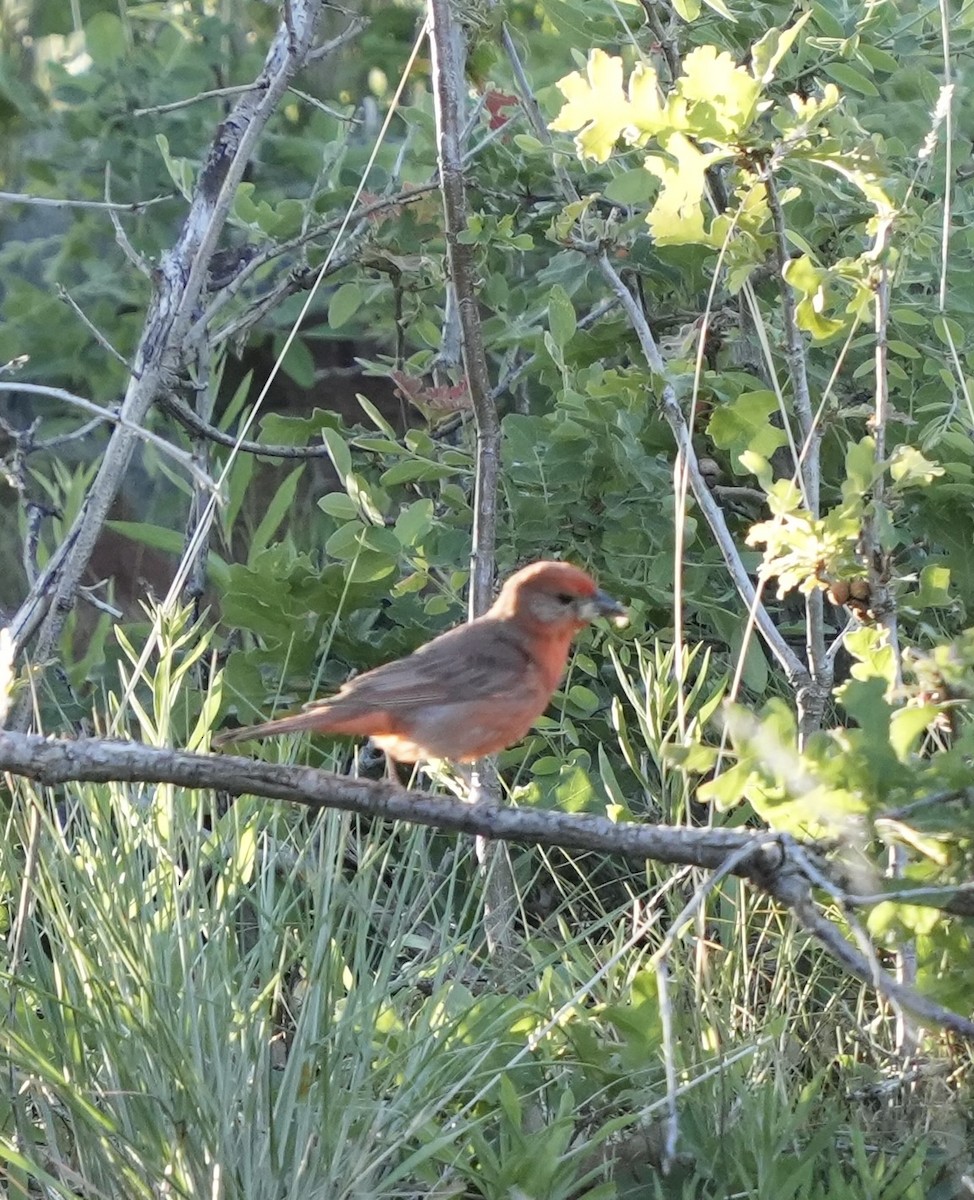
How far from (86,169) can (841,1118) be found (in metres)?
4.05

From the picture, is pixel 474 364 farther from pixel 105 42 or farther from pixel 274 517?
pixel 105 42

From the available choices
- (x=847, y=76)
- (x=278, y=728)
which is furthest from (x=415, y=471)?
(x=847, y=76)

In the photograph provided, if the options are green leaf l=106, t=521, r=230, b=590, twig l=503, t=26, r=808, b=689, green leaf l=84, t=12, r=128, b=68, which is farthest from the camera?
green leaf l=84, t=12, r=128, b=68

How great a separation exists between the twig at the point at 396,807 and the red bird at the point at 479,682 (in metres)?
→ 0.72

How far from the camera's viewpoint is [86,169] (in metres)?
5.45

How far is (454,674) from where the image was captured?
323 centimetres

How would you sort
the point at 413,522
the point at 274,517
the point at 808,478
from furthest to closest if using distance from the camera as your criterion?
1. the point at 274,517
2. the point at 413,522
3. the point at 808,478

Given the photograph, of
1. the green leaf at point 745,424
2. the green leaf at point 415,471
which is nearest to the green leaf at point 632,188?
the green leaf at point 745,424

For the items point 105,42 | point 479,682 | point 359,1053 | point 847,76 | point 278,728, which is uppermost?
point 105,42

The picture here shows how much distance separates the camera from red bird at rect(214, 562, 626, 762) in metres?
3.12

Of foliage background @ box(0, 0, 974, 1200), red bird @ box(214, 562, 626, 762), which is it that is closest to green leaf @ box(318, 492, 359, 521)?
foliage background @ box(0, 0, 974, 1200)

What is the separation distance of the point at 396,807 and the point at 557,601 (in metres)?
1.16

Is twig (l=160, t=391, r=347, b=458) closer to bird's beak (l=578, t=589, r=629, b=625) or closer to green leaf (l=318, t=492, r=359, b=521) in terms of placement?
green leaf (l=318, t=492, r=359, b=521)

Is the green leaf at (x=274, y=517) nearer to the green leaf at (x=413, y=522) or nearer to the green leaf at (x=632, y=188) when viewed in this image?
the green leaf at (x=413, y=522)
